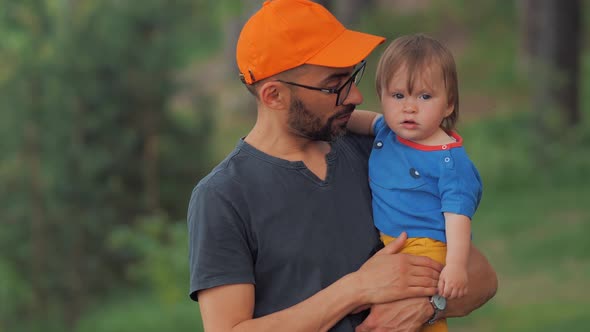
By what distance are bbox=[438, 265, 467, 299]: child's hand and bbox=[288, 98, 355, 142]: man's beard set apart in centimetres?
58

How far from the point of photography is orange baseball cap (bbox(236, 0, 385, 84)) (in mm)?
2996

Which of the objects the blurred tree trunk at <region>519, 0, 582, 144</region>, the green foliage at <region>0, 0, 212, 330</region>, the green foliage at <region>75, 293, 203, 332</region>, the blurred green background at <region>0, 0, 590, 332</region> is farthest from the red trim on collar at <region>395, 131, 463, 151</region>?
the blurred tree trunk at <region>519, 0, 582, 144</region>

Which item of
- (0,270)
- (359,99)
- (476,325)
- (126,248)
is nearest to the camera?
(359,99)

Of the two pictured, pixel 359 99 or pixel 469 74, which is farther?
pixel 469 74

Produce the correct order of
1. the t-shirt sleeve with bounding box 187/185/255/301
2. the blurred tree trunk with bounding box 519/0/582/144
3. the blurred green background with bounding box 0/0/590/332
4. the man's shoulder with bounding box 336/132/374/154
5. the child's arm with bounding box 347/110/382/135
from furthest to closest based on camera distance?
the blurred tree trunk with bounding box 519/0/582/144, the blurred green background with bounding box 0/0/590/332, the child's arm with bounding box 347/110/382/135, the man's shoulder with bounding box 336/132/374/154, the t-shirt sleeve with bounding box 187/185/255/301

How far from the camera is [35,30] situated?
28.7ft

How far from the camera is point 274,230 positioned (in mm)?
2928

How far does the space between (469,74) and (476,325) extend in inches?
434

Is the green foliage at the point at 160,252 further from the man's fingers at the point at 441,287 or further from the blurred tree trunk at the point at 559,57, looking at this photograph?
the man's fingers at the point at 441,287

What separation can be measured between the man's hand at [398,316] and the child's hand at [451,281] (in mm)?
67

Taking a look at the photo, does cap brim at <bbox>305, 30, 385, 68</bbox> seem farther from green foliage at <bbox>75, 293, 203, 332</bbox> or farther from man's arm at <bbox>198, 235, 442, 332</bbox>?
green foliage at <bbox>75, 293, 203, 332</bbox>

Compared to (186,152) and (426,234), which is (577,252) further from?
(426,234)

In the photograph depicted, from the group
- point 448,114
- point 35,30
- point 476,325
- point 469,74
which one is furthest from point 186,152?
point 469,74

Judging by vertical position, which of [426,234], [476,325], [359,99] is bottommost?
[476,325]
